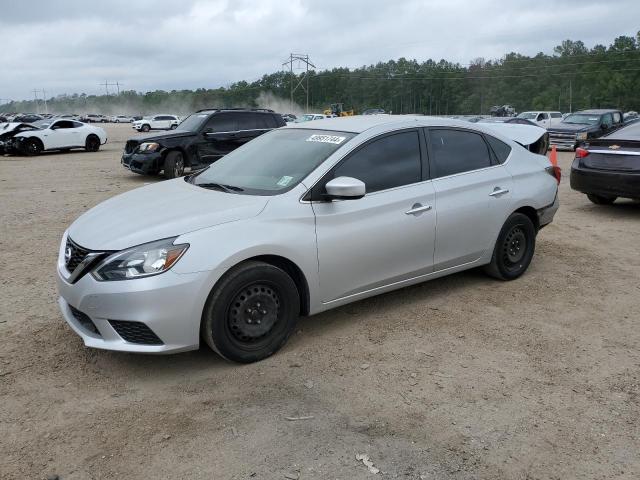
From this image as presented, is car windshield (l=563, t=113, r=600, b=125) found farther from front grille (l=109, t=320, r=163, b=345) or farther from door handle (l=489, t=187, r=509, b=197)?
front grille (l=109, t=320, r=163, b=345)

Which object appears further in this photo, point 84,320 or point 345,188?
point 345,188

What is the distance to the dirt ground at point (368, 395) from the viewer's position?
114 inches

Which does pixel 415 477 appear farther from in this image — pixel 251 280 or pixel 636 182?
pixel 636 182

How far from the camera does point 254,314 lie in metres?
3.85

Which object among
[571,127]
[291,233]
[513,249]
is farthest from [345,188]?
[571,127]

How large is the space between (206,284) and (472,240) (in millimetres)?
2572

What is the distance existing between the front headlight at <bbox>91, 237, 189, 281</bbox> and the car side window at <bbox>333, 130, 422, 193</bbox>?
53.3 inches

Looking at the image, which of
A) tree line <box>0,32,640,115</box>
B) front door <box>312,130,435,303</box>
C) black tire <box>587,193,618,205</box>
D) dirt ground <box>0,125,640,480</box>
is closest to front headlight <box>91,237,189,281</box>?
dirt ground <box>0,125,640,480</box>

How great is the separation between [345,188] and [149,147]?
10269 millimetres

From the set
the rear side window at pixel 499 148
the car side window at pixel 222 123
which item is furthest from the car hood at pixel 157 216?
the car side window at pixel 222 123

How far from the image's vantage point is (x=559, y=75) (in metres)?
97.3

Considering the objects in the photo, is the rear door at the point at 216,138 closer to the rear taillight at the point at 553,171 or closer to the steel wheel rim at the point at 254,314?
the rear taillight at the point at 553,171

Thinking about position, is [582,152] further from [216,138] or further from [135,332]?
[216,138]

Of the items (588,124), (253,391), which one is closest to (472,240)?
(253,391)
